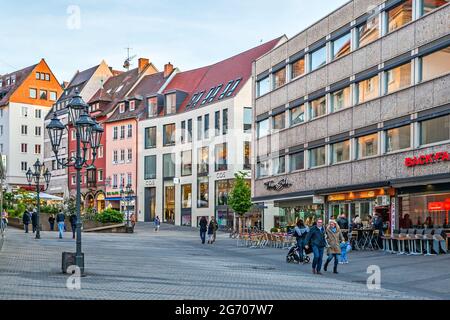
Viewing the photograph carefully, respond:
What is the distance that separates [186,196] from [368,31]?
1430 inches

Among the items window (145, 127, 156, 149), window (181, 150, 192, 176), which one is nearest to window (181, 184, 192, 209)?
window (181, 150, 192, 176)

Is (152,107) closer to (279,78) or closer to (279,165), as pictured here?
(279,78)

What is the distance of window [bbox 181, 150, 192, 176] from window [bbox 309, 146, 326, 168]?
90.1 ft

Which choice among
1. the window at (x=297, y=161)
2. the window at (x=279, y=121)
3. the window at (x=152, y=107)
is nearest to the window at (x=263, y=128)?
the window at (x=279, y=121)

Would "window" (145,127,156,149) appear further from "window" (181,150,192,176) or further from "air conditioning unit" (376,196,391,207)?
"air conditioning unit" (376,196,391,207)

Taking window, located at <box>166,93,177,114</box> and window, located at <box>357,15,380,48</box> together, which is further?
window, located at <box>166,93,177,114</box>

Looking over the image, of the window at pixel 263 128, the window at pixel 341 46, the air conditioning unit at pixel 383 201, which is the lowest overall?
the air conditioning unit at pixel 383 201

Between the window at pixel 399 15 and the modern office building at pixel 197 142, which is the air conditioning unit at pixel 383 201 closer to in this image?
the window at pixel 399 15

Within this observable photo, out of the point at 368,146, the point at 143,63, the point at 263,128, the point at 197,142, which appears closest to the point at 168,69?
the point at 143,63

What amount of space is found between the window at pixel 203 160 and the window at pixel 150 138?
798cm

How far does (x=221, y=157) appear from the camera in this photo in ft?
212

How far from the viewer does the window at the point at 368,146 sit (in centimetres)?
3619

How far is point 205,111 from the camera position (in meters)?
66.4

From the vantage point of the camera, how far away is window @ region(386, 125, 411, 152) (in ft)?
109
